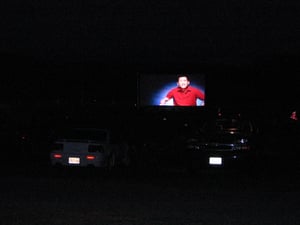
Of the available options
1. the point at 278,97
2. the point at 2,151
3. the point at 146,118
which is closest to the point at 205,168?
the point at 2,151

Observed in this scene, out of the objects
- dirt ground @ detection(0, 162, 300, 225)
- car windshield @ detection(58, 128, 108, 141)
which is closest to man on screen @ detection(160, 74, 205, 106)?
car windshield @ detection(58, 128, 108, 141)

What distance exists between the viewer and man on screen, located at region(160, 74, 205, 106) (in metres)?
47.6

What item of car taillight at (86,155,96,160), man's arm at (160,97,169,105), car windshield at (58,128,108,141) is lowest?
car taillight at (86,155,96,160)

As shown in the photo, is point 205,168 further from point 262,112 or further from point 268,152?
point 262,112

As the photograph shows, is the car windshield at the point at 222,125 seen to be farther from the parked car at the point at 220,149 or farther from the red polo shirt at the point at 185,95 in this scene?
the red polo shirt at the point at 185,95

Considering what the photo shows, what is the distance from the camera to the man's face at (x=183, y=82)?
1905 inches

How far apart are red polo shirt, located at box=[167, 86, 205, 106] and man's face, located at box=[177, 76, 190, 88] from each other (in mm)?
318

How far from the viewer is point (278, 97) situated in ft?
223

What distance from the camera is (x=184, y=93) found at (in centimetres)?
4862

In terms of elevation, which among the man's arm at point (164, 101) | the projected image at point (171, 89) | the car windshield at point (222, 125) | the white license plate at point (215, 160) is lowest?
the white license plate at point (215, 160)

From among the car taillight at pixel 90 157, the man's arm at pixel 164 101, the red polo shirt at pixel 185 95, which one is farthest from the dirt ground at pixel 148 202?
the man's arm at pixel 164 101

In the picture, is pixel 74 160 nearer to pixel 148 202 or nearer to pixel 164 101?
pixel 148 202

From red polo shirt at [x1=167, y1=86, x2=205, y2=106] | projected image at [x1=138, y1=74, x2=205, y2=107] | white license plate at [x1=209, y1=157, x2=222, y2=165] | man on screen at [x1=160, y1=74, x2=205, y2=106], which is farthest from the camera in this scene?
projected image at [x1=138, y1=74, x2=205, y2=107]

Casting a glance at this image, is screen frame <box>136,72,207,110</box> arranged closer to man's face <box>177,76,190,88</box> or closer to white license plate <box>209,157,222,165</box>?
man's face <box>177,76,190,88</box>
